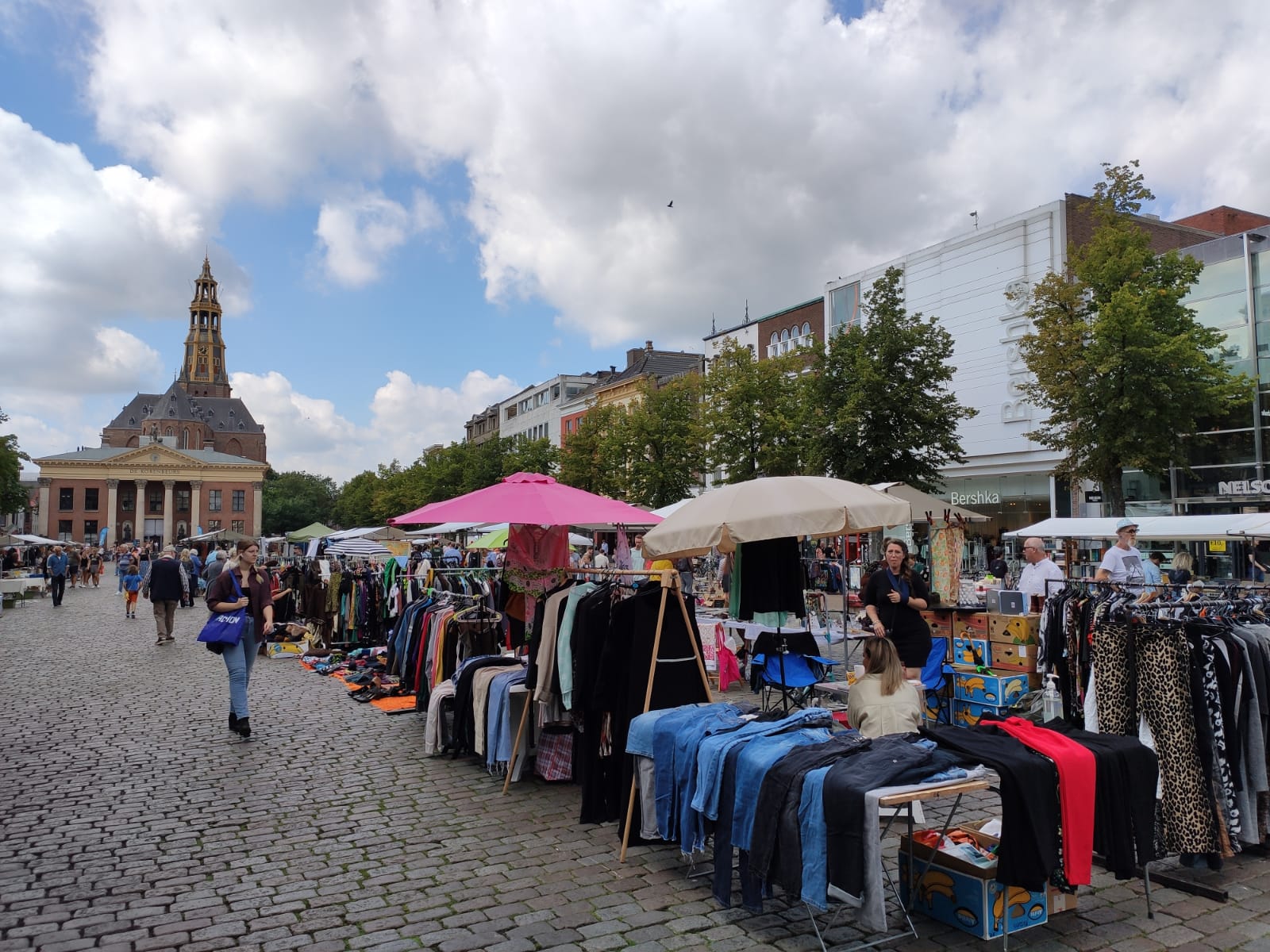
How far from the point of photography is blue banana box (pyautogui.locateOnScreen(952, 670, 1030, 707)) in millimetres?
8320

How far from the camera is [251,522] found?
106125 mm

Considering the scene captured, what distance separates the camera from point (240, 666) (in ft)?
27.8

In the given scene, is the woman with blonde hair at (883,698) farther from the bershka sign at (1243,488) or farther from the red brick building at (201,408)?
the red brick building at (201,408)

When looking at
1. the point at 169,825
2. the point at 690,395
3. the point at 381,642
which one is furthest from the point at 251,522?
the point at 169,825

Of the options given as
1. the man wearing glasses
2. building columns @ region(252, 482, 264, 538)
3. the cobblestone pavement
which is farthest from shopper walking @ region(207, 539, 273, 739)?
building columns @ region(252, 482, 264, 538)

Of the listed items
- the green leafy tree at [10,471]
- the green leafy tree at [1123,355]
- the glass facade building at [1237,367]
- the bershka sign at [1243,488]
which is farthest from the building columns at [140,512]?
the bershka sign at [1243,488]

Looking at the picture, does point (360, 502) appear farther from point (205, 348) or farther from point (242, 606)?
point (242, 606)

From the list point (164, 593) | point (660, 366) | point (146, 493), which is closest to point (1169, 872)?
point (164, 593)

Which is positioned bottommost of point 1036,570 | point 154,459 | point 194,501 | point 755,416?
point 1036,570

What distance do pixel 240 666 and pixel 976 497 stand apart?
33998 millimetres

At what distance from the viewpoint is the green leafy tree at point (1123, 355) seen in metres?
21.7

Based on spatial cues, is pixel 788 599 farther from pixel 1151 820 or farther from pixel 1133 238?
pixel 1133 238

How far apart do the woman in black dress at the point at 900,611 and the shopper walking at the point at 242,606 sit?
5.85m

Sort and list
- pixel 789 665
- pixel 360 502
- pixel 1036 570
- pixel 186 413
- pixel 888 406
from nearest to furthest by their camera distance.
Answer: pixel 789 665 < pixel 1036 570 < pixel 888 406 < pixel 360 502 < pixel 186 413
